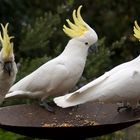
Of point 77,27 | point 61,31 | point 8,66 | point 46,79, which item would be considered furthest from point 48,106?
point 61,31

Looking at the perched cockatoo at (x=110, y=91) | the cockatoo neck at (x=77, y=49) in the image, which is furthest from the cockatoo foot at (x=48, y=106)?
the cockatoo neck at (x=77, y=49)

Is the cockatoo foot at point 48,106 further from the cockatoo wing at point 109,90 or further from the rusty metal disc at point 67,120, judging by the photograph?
the cockatoo wing at point 109,90

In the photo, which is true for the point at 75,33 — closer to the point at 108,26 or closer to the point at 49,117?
the point at 49,117

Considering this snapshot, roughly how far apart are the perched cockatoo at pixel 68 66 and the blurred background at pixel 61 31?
0.11 m

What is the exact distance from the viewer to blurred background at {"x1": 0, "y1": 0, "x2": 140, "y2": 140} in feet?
14.8

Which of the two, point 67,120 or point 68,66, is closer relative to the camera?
point 67,120

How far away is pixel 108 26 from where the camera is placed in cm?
719

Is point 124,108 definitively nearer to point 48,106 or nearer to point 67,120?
point 67,120

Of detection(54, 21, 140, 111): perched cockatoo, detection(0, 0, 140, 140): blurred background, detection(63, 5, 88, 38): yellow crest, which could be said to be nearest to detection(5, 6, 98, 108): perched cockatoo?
detection(63, 5, 88, 38): yellow crest

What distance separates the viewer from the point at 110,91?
2.90 meters

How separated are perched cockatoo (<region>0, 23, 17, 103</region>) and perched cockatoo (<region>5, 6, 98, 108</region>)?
6.7 inches

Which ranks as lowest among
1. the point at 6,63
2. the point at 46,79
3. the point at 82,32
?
the point at 46,79

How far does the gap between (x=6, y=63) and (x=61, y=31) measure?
9.73 ft

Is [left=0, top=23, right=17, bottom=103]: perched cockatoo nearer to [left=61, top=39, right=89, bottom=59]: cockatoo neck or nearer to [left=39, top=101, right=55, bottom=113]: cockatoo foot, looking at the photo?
[left=39, top=101, right=55, bottom=113]: cockatoo foot
